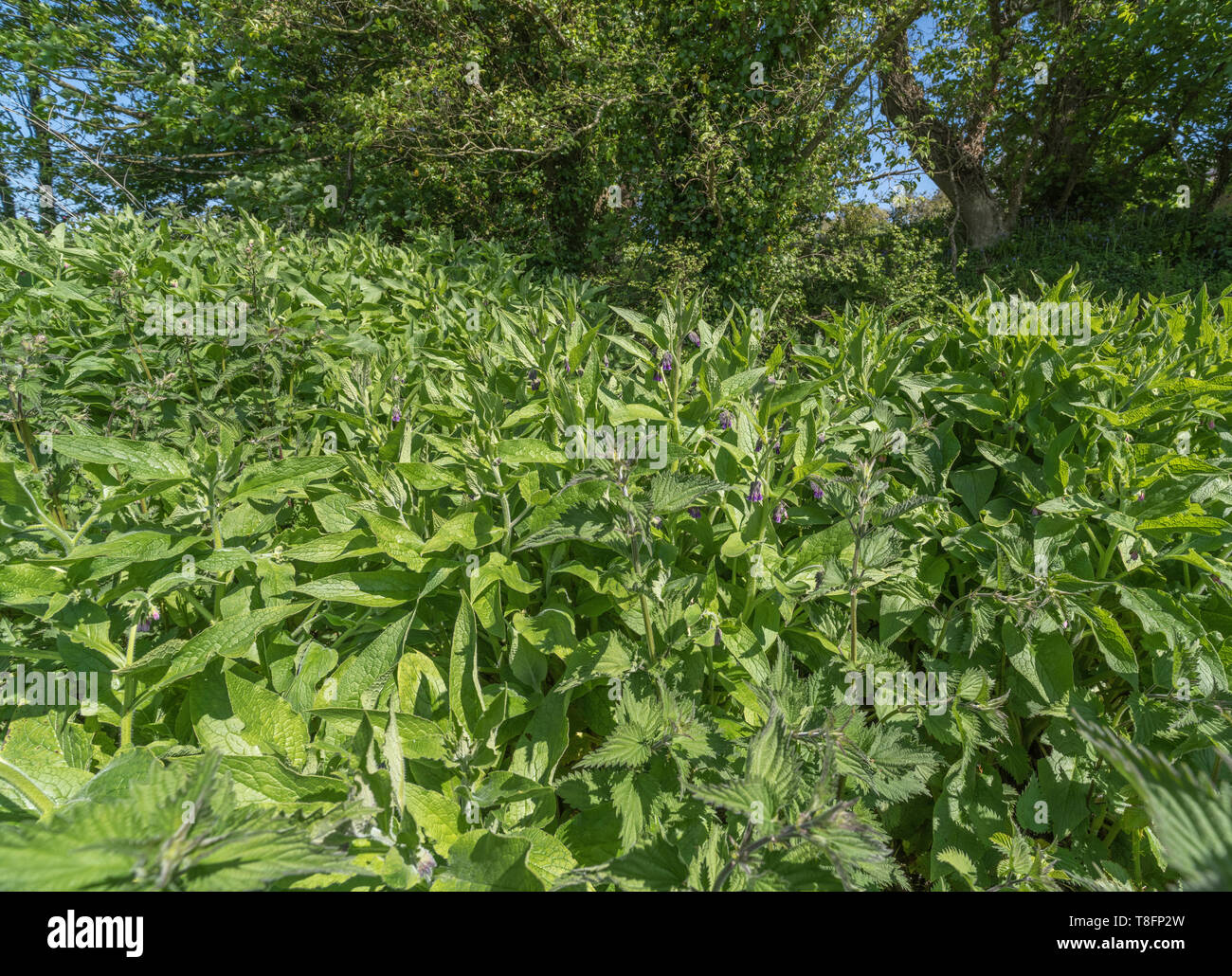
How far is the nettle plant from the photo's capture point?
896 mm

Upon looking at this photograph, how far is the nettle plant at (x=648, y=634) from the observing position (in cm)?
90

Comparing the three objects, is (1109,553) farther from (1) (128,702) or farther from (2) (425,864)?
(1) (128,702)

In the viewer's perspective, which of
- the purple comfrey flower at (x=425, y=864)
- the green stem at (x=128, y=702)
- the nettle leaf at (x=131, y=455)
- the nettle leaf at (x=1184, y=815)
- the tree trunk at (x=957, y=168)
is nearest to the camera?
the nettle leaf at (x=1184, y=815)

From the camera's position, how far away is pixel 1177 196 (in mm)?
13578

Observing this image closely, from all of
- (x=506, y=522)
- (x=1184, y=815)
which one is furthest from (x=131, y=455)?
(x=1184, y=815)

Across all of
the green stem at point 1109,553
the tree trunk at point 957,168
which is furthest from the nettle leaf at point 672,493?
the tree trunk at point 957,168

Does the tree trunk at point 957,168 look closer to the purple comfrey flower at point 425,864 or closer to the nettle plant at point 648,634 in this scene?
the nettle plant at point 648,634

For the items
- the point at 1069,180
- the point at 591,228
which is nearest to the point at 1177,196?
the point at 1069,180

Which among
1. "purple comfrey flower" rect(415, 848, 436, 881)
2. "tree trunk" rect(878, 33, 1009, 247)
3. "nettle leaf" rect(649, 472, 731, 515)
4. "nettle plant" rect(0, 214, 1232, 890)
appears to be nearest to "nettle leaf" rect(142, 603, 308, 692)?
"nettle plant" rect(0, 214, 1232, 890)

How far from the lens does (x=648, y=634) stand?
1.21 metres
